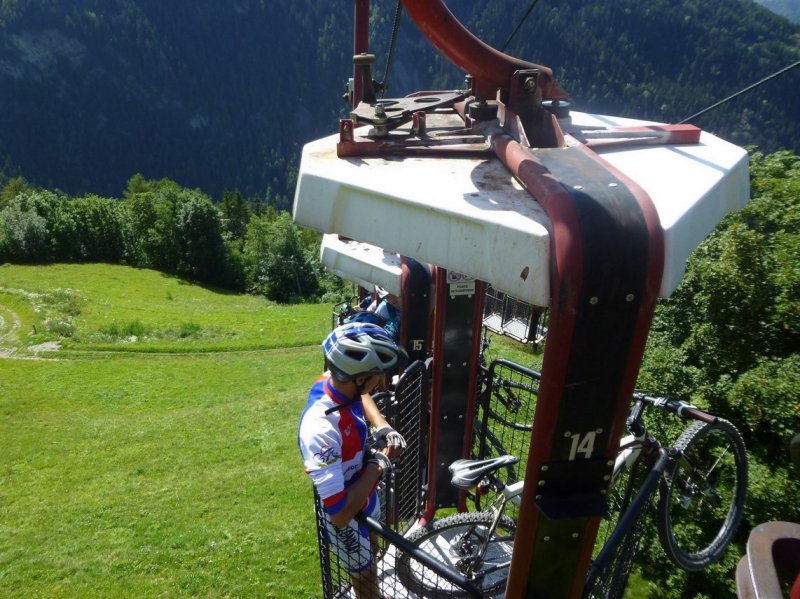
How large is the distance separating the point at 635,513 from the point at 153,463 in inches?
408

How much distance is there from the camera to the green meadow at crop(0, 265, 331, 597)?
720 cm

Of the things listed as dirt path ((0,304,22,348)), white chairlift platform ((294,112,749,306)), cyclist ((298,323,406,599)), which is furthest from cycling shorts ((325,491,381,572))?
dirt path ((0,304,22,348))

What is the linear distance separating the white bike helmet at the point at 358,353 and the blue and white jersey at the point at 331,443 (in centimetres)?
A: 16

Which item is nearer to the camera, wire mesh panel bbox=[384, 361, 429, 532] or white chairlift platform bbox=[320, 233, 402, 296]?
wire mesh panel bbox=[384, 361, 429, 532]

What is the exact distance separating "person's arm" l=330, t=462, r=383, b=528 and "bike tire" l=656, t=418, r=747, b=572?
8.38 ft

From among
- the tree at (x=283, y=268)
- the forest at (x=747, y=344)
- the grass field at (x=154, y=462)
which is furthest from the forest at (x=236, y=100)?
the grass field at (x=154, y=462)

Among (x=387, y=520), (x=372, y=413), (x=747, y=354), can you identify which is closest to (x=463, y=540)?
(x=387, y=520)

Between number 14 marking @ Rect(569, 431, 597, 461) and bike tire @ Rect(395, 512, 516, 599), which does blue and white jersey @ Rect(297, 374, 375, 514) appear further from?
number 14 marking @ Rect(569, 431, 597, 461)

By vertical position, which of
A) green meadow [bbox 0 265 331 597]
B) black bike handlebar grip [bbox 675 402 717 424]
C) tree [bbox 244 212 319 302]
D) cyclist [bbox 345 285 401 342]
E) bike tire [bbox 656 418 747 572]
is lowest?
tree [bbox 244 212 319 302]

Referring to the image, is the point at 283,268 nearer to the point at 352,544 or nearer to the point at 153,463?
the point at 153,463

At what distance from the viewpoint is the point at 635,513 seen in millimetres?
3338

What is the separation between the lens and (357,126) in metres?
3.17

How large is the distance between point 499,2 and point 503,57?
20282 cm

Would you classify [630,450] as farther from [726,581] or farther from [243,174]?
A: [243,174]
